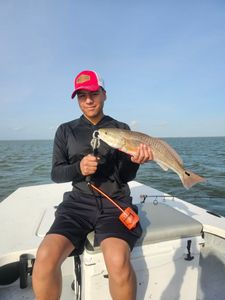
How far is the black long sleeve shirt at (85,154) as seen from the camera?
327cm

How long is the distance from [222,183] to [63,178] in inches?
462

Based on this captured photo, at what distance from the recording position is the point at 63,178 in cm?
317

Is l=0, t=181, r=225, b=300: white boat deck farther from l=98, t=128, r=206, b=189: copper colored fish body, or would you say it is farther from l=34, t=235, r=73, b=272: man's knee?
l=98, t=128, r=206, b=189: copper colored fish body

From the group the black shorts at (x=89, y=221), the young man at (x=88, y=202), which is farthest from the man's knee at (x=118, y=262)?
the black shorts at (x=89, y=221)

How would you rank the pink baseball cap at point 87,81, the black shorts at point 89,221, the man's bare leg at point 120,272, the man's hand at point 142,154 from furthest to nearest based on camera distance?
1. the pink baseball cap at point 87,81
2. the man's hand at point 142,154
3. the black shorts at point 89,221
4. the man's bare leg at point 120,272

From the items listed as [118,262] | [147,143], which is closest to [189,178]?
[147,143]

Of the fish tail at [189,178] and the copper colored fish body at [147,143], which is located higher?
the copper colored fish body at [147,143]

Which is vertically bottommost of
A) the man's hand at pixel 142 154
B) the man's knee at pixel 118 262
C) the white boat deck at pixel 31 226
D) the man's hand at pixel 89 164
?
the white boat deck at pixel 31 226

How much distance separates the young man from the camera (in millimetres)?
2371

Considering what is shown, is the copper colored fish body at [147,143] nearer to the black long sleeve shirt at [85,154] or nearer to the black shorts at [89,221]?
the black long sleeve shirt at [85,154]

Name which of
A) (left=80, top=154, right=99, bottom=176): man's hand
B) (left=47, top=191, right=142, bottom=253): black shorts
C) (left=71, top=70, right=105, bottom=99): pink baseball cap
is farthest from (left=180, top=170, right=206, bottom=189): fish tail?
(left=71, top=70, right=105, bottom=99): pink baseball cap

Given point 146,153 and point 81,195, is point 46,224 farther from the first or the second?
point 146,153

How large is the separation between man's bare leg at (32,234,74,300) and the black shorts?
15 cm

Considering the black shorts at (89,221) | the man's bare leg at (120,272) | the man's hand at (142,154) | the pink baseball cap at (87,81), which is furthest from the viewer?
the pink baseball cap at (87,81)
